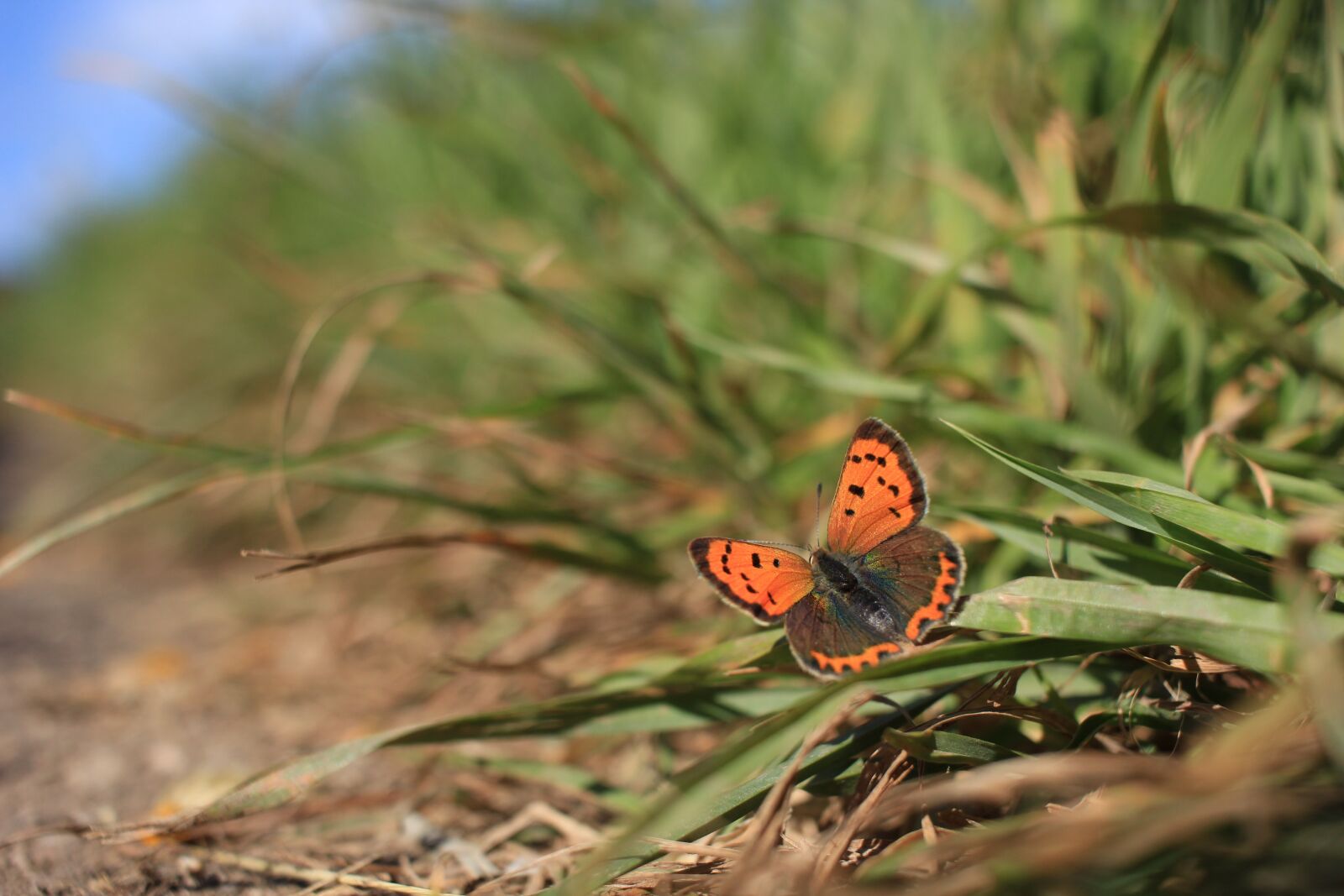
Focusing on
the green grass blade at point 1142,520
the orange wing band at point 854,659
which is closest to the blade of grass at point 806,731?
the orange wing band at point 854,659

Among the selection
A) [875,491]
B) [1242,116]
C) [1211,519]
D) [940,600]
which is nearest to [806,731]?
[940,600]

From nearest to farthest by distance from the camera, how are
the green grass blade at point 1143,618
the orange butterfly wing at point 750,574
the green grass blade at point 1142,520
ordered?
1. the green grass blade at point 1143,618
2. the green grass blade at point 1142,520
3. the orange butterfly wing at point 750,574

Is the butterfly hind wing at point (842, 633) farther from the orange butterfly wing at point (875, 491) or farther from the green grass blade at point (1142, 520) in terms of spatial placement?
the green grass blade at point (1142, 520)

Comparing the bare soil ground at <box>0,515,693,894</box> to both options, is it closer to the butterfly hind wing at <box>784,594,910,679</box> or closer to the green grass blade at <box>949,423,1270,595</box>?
the butterfly hind wing at <box>784,594,910,679</box>

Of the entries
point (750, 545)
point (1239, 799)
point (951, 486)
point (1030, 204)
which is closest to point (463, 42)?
point (1030, 204)

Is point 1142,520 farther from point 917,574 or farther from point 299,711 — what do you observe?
point 299,711

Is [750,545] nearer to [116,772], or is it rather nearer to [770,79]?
[116,772]

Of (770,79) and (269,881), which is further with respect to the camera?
(770,79)
